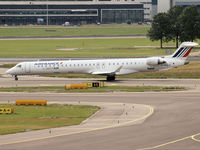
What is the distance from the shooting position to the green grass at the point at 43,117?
41072 millimetres

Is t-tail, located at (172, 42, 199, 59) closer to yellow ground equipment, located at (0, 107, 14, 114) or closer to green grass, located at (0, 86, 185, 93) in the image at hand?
green grass, located at (0, 86, 185, 93)

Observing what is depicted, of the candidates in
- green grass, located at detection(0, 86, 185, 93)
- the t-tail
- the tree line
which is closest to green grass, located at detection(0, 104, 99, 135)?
green grass, located at detection(0, 86, 185, 93)

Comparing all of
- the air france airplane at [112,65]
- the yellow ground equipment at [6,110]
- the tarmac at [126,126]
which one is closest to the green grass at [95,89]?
the tarmac at [126,126]

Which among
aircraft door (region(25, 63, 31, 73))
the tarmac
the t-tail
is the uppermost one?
the t-tail

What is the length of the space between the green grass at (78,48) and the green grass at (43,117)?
60.6 metres

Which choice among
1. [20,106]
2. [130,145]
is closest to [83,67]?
[20,106]

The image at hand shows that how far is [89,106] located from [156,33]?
3364 inches

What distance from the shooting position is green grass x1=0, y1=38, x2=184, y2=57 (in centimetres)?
11594

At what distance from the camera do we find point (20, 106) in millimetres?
52594

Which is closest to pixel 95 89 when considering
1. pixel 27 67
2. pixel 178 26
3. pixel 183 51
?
pixel 183 51

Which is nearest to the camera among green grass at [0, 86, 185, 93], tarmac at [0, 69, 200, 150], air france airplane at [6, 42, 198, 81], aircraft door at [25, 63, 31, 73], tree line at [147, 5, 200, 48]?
tarmac at [0, 69, 200, 150]

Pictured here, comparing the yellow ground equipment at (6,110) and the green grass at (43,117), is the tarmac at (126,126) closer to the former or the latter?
the green grass at (43,117)

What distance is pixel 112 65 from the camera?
74188 millimetres

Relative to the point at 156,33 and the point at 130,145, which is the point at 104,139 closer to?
the point at 130,145
